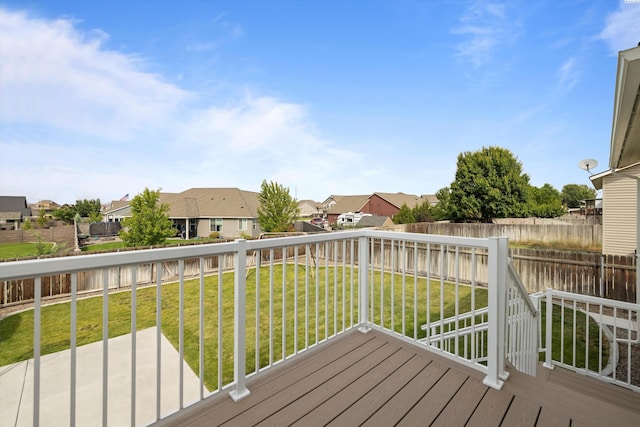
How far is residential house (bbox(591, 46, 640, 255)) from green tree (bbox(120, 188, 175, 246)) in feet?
55.1

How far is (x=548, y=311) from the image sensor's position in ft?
11.3

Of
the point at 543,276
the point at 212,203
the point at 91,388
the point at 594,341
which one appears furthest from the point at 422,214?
the point at 91,388

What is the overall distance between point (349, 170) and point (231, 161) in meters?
12.1

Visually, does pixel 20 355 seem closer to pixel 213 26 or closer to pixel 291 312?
pixel 291 312

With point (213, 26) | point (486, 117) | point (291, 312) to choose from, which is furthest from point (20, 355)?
point (486, 117)

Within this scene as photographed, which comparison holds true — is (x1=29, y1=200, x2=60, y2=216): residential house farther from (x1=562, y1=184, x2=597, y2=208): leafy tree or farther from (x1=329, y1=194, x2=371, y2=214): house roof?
(x1=562, y1=184, x2=597, y2=208): leafy tree

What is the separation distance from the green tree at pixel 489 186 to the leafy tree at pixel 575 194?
50412 mm

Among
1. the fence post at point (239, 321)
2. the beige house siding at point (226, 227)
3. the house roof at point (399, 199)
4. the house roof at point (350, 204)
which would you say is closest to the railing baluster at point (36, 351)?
the fence post at point (239, 321)

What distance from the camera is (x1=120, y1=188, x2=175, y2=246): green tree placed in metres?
14.7

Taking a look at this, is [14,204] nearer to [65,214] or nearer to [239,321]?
[65,214]

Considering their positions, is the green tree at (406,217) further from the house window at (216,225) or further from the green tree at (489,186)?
the house window at (216,225)

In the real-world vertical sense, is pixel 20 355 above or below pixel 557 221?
below

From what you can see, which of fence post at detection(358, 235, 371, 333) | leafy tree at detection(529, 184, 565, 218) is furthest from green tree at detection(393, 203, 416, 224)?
fence post at detection(358, 235, 371, 333)

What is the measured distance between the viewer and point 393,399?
178cm
